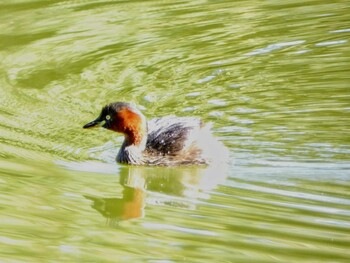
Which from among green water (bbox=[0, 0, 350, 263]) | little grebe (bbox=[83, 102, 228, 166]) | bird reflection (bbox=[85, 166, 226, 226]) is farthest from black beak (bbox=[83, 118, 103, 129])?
bird reflection (bbox=[85, 166, 226, 226])

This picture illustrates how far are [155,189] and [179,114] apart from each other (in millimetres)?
1886

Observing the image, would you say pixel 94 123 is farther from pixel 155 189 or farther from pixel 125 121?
pixel 155 189

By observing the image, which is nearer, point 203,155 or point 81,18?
point 203,155

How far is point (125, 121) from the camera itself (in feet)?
28.3

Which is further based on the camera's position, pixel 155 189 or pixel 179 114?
pixel 179 114

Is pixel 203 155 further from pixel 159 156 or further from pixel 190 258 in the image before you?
pixel 190 258

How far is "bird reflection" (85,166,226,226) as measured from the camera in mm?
6805

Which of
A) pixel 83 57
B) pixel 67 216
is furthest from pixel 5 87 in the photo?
pixel 67 216

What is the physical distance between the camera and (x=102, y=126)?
8680 millimetres

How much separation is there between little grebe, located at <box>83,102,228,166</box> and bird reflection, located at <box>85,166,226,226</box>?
111 mm

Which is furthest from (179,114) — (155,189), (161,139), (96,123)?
(155,189)

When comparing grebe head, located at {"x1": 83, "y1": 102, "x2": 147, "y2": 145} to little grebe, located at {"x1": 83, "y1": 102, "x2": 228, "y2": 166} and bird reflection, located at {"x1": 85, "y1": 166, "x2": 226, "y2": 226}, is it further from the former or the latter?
bird reflection, located at {"x1": 85, "y1": 166, "x2": 226, "y2": 226}

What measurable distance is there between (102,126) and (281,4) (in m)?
4.98

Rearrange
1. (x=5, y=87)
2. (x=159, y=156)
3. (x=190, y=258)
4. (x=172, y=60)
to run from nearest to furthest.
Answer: (x=190, y=258), (x=159, y=156), (x=5, y=87), (x=172, y=60)
